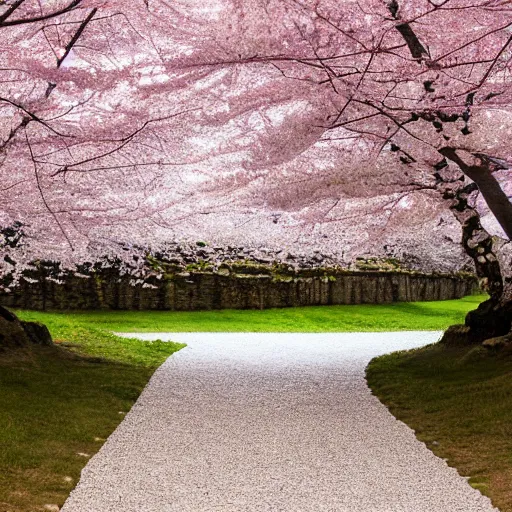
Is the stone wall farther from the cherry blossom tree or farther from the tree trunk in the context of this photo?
the tree trunk

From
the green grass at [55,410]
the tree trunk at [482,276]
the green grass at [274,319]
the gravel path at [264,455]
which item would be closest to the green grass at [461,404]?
the gravel path at [264,455]

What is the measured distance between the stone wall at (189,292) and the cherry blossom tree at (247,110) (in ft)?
39.2

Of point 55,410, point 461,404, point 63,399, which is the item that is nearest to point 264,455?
point 55,410

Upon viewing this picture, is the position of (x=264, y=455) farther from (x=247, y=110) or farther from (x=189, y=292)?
(x=189, y=292)

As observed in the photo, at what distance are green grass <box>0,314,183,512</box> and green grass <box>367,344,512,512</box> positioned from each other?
10.6 ft

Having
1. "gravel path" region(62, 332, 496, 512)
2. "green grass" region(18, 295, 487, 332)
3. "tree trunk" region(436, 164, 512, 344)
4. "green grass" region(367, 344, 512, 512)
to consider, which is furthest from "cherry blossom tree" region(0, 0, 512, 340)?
"green grass" region(18, 295, 487, 332)

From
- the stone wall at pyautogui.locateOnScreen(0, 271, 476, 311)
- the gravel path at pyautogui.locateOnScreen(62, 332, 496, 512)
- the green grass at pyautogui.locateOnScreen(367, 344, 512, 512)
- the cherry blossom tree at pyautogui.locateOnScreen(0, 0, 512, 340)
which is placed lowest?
the gravel path at pyautogui.locateOnScreen(62, 332, 496, 512)

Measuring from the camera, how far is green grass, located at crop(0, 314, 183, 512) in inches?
199

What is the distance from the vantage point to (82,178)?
888 centimetres

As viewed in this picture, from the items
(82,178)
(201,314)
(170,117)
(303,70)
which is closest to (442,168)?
(303,70)

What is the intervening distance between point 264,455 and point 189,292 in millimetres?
17139

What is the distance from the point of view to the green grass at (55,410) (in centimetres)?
505

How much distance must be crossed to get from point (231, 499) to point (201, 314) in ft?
57.3

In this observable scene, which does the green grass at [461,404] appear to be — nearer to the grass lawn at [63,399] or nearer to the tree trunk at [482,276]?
the grass lawn at [63,399]
